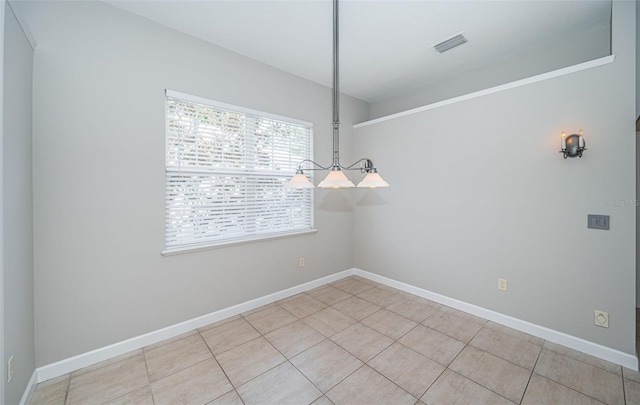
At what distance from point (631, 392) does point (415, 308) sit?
5.41ft

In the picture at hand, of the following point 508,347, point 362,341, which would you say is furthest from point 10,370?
point 508,347

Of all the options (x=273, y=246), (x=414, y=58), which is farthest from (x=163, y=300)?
(x=414, y=58)

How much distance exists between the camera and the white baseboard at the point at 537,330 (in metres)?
2.03

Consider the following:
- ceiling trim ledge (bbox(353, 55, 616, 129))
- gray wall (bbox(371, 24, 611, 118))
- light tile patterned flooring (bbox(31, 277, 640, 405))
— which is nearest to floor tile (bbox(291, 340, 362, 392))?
light tile patterned flooring (bbox(31, 277, 640, 405))

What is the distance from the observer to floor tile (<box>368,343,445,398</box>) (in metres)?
1.85

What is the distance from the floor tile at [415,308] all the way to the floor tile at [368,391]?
1.07 meters

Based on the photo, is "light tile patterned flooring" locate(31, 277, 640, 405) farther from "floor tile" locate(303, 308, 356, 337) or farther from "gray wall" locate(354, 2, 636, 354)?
"gray wall" locate(354, 2, 636, 354)

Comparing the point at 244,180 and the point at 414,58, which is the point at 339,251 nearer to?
the point at 244,180

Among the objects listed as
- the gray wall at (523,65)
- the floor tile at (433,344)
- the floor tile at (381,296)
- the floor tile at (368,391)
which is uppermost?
the gray wall at (523,65)

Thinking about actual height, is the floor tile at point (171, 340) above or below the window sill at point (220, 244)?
below

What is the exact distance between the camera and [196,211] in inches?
103

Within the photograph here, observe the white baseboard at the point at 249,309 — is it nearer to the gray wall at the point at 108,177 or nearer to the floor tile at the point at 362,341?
the gray wall at the point at 108,177

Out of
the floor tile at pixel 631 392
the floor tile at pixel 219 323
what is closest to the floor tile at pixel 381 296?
the floor tile at pixel 219 323

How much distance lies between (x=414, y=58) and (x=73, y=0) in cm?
326
